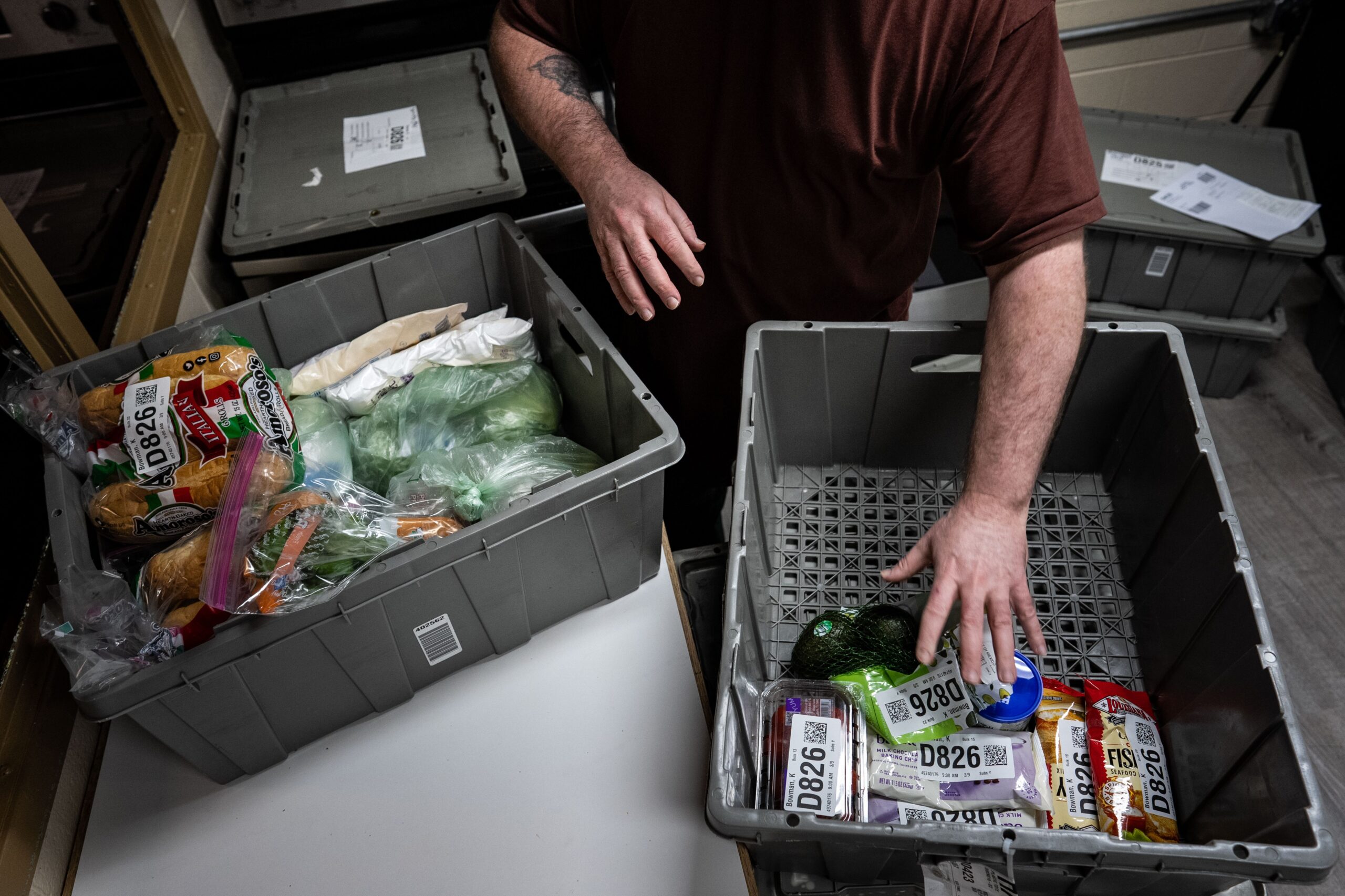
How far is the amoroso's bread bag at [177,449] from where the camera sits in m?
0.90

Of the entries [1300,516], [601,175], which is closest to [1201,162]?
[1300,516]

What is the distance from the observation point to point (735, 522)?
90 cm

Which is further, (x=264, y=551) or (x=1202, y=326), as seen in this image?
(x=1202, y=326)

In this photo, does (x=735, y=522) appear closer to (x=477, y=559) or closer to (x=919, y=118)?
(x=477, y=559)

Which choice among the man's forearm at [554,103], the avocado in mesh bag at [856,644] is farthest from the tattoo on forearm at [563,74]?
the avocado in mesh bag at [856,644]

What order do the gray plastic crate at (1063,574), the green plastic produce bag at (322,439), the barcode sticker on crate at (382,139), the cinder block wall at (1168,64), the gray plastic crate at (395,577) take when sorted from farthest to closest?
1. the cinder block wall at (1168,64)
2. the barcode sticker on crate at (382,139)
3. the green plastic produce bag at (322,439)
4. the gray plastic crate at (395,577)
5. the gray plastic crate at (1063,574)

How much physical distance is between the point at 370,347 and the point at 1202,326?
6.55 feet

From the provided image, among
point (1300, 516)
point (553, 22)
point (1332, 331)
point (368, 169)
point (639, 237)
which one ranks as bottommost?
point (1300, 516)

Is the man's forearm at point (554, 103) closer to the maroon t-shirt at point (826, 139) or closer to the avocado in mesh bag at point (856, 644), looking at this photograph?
the maroon t-shirt at point (826, 139)

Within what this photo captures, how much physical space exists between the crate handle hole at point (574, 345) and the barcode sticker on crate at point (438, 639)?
377 mm

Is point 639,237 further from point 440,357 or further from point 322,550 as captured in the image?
point 322,550

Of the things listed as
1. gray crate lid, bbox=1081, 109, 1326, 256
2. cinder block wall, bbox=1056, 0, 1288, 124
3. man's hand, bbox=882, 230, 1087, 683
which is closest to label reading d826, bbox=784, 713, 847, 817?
man's hand, bbox=882, 230, 1087, 683

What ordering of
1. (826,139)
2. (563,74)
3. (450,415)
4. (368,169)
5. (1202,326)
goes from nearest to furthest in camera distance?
(826,139), (450,415), (563,74), (368,169), (1202,326)

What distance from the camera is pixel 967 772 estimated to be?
0.86m
